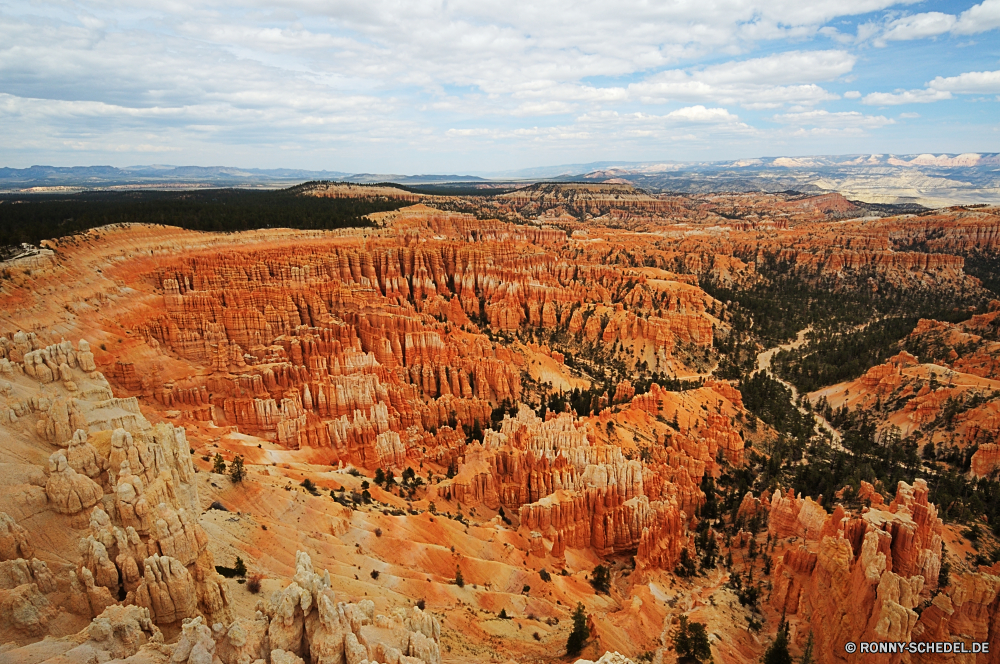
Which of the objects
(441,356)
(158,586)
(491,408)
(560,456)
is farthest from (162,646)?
(441,356)

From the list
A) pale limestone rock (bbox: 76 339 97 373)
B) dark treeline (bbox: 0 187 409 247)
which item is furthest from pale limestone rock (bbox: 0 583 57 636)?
dark treeline (bbox: 0 187 409 247)

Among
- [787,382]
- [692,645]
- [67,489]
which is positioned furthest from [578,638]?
[787,382]

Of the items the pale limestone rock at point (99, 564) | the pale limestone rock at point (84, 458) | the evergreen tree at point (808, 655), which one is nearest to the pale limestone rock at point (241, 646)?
the pale limestone rock at point (99, 564)

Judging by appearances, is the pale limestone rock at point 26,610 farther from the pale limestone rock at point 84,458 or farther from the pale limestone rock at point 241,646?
the pale limestone rock at point 84,458

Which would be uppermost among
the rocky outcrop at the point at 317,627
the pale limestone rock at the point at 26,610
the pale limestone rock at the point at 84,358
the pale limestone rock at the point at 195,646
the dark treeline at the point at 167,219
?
the dark treeline at the point at 167,219

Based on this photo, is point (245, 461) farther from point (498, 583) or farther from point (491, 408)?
point (491, 408)

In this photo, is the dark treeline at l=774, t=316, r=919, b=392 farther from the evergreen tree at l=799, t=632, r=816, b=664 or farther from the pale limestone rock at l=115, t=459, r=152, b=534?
the pale limestone rock at l=115, t=459, r=152, b=534
